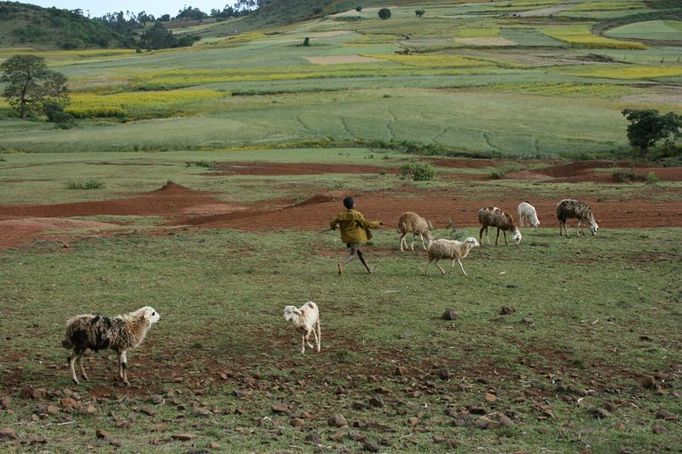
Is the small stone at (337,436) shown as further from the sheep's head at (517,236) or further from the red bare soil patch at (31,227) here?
the red bare soil patch at (31,227)

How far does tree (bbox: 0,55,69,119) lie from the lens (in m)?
79.2

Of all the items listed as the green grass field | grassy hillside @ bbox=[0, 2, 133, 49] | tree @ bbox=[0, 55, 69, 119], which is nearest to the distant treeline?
grassy hillside @ bbox=[0, 2, 133, 49]

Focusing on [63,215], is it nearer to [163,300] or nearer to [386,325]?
[163,300]

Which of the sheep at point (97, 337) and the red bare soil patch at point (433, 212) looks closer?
the sheep at point (97, 337)

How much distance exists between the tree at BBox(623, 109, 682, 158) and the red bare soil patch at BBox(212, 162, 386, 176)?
17.0 m

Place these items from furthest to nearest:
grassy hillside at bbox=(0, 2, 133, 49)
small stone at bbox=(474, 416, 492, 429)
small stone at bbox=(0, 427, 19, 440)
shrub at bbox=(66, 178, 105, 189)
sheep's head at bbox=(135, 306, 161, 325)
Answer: grassy hillside at bbox=(0, 2, 133, 49) < shrub at bbox=(66, 178, 105, 189) < sheep's head at bbox=(135, 306, 161, 325) < small stone at bbox=(474, 416, 492, 429) < small stone at bbox=(0, 427, 19, 440)

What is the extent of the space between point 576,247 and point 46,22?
165m

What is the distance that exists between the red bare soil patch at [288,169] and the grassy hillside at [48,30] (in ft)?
416

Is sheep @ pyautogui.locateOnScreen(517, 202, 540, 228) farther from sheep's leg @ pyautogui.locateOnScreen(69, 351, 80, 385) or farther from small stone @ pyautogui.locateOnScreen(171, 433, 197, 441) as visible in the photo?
small stone @ pyautogui.locateOnScreen(171, 433, 197, 441)

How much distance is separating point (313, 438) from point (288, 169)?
120 ft

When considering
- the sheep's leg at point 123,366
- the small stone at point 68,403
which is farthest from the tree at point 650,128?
the small stone at point 68,403

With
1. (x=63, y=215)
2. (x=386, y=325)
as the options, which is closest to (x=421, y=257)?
(x=386, y=325)

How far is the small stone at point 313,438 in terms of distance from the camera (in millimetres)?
9828

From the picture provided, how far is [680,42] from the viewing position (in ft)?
374
